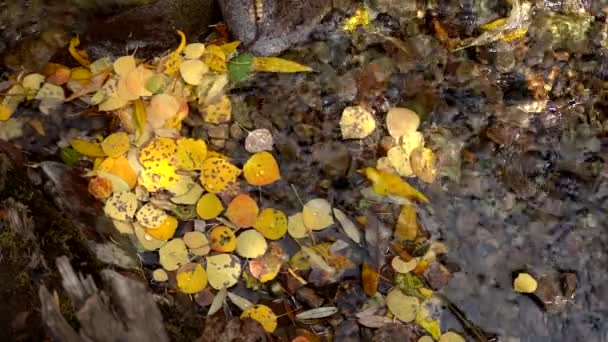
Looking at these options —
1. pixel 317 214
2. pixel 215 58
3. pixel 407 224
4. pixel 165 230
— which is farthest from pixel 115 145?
pixel 407 224

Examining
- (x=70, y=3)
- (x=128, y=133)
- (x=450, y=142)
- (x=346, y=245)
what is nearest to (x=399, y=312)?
(x=346, y=245)

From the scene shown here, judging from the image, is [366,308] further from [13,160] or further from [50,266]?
[13,160]

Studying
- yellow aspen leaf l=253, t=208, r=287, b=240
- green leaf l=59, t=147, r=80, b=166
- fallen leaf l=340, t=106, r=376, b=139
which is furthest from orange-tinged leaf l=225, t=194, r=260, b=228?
green leaf l=59, t=147, r=80, b=166

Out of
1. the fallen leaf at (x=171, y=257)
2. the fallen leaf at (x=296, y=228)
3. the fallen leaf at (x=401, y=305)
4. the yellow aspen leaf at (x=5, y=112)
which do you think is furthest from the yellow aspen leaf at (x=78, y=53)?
the fallen leaf at (x=401, y=305)

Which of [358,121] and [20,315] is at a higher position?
[358,121]

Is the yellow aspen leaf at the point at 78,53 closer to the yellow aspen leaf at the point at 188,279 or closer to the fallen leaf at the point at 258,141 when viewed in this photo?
the fallen leaf at the point at 258,141

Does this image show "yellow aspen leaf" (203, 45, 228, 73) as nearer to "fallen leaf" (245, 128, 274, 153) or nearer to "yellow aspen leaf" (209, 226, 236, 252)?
"fallen leaf" (245, 128, 274, 153)
